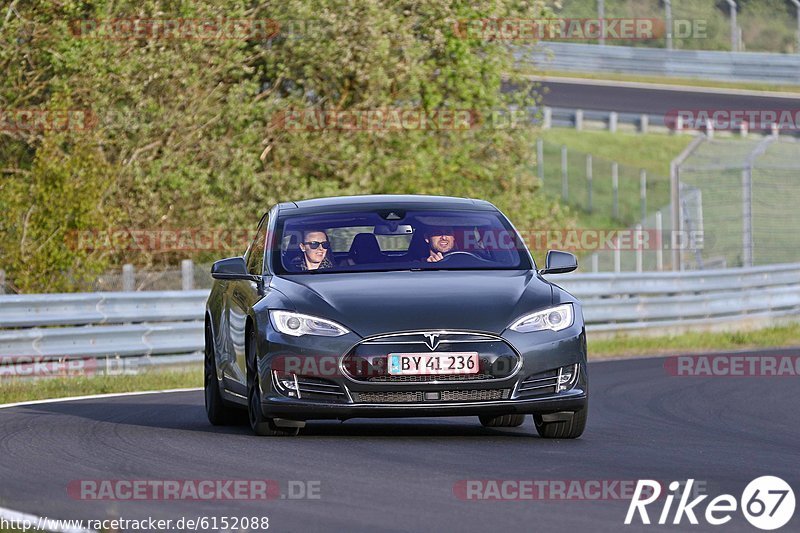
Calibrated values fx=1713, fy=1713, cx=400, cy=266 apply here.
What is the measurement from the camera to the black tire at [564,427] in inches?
405

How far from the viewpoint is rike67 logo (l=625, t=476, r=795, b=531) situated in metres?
6.86

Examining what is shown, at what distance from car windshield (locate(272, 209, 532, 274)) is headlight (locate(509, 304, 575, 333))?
0.82 m

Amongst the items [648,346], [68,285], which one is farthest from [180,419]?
[648,346]

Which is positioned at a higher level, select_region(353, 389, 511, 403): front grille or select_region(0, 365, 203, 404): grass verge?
select_region(353, 389, 511, 403): front grille

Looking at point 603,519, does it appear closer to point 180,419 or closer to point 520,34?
point 180,419

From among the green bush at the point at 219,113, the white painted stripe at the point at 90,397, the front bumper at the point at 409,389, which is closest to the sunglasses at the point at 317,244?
the front bumper at the point at 409,389

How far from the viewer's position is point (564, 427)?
1038cm

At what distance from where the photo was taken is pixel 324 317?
9867mm

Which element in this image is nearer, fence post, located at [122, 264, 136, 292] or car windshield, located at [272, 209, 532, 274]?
car windshield, located at [272, 209, 532, 274]
